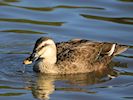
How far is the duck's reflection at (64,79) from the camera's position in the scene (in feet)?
42.0

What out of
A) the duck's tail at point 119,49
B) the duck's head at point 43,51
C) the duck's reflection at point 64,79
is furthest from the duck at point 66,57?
the duck's tail at point 119,49

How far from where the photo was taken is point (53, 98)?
487 inches

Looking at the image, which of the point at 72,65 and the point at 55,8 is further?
the point at 55,8

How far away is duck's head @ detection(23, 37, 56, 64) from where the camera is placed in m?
13.8

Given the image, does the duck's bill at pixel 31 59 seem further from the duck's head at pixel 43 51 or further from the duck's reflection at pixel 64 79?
the duck's reflection at pixel 64 79

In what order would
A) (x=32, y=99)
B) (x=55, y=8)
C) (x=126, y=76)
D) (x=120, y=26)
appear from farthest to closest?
(x=55, y=8), (x=120, y=26), (x=126, y=76), (x=32, y=99)

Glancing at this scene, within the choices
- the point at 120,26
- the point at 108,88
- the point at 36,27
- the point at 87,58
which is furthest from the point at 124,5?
the point at 108,88

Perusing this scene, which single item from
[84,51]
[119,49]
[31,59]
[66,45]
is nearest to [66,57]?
[66,45]

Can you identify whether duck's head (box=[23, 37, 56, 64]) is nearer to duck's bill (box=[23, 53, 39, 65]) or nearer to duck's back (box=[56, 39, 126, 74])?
duck's bill (box=[23, 53, 39, 65])

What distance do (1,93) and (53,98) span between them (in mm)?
915

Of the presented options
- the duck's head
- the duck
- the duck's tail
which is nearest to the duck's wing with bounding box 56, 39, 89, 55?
the duck

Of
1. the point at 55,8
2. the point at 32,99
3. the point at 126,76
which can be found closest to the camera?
the point at 32,99

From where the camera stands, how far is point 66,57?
14.3 metres

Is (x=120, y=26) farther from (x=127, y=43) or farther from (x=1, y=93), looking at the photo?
(x=1, y=93)
